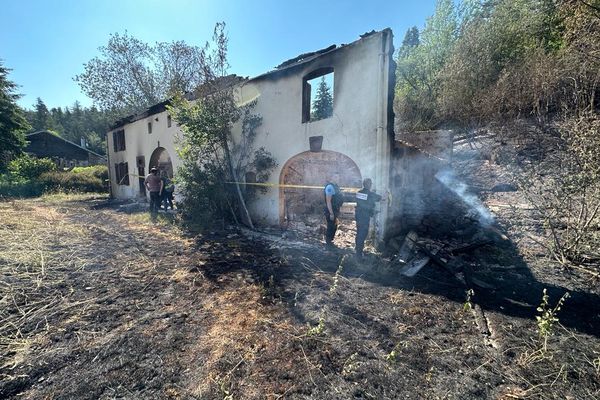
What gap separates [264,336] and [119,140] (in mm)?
19747

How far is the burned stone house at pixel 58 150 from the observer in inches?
1248

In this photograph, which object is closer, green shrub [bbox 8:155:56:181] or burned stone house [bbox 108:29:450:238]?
burned stone house [bbox 108:29:450:238]

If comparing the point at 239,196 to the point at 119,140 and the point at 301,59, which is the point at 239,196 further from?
the point at 119,140

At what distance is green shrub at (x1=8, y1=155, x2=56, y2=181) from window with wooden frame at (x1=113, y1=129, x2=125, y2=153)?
9391mm

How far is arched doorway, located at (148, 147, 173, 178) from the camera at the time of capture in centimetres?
1490

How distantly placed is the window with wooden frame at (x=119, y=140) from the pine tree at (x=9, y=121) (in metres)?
12.4

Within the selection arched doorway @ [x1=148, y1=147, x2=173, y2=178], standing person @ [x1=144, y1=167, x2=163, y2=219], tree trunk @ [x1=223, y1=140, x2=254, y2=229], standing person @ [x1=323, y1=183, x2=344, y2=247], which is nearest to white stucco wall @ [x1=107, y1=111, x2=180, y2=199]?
arched doorway @ [x1=148, y1=147, x2=173, y2=178]

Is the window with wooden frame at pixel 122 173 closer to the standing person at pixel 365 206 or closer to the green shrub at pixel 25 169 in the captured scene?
the green shrub at pixel 25 169

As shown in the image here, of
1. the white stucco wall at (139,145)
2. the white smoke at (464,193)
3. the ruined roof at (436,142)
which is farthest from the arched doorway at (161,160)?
the white smoke at (464,193)

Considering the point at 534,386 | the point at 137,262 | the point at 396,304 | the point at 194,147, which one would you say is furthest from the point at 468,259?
the point at 194,147

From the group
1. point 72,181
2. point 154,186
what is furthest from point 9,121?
point 154,186

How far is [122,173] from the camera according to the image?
60.8 feet

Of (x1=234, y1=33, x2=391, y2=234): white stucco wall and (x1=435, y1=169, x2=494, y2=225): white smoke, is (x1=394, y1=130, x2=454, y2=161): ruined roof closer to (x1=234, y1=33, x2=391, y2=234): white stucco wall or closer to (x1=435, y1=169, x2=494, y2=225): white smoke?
(x1=435, y1=169, x2=494, y2=225): white smoke

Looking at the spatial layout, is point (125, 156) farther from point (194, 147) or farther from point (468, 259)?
point (468, 259)
